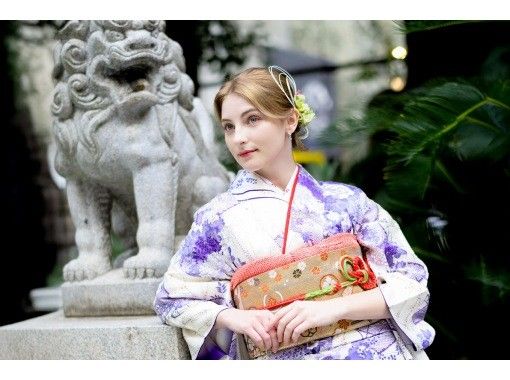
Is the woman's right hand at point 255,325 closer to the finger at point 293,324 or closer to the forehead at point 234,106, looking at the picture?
the finger at point 293,324

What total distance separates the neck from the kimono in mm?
18

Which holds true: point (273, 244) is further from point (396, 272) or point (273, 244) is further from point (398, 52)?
point (398, 52)

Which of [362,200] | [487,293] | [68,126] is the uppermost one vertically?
[68,126]

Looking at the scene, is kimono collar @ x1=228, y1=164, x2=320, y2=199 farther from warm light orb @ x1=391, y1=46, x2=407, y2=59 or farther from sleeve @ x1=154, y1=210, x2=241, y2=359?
warm light orb @ x1=391, y1=46, x2=407, y2=59

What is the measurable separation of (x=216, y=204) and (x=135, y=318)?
0.62 m

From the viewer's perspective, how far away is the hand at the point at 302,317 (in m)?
1.98

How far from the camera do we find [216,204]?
2227 mm

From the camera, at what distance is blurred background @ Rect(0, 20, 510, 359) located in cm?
366

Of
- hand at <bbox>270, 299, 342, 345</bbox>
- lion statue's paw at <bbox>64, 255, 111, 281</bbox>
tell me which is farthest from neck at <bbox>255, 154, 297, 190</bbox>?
lion statue's paw at <bbox>64, 255, 111, 281</bbox>

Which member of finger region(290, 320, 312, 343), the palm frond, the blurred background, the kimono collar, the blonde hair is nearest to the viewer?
finger region(290, 320, 312, 343)

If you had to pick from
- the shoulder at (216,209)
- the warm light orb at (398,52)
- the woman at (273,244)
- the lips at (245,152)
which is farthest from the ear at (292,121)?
the warm light orb at (398,52)

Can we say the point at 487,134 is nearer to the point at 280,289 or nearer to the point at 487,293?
the point at 487,293

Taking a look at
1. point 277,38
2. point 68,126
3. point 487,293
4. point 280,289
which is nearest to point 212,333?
point 280,289

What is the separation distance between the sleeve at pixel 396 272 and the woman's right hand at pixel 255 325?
310mm
